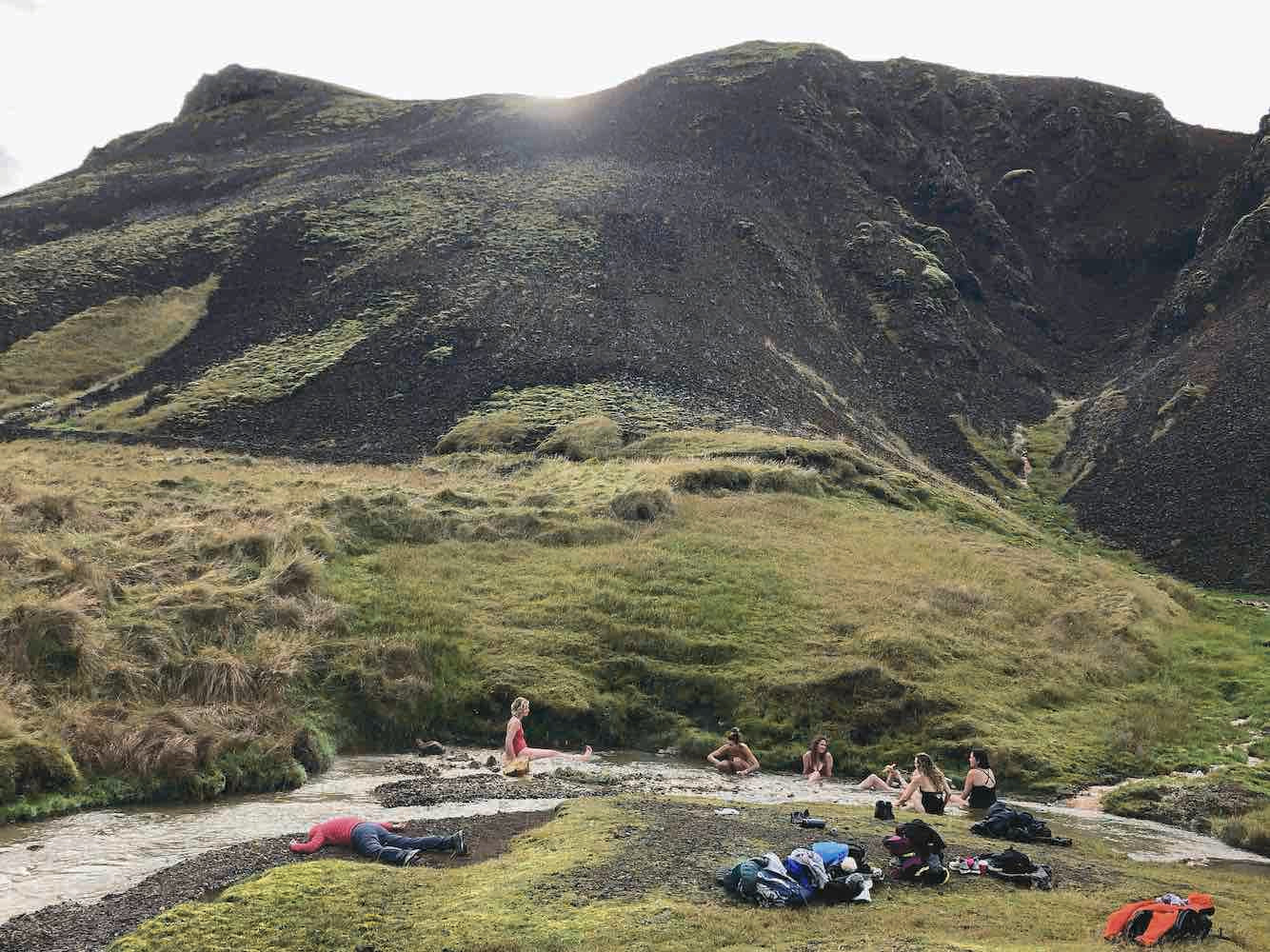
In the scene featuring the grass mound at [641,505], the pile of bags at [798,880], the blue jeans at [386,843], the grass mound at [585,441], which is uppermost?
the grass mound at [585,441]

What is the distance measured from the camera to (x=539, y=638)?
2720 cm

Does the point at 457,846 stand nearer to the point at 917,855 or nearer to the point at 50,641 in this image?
the point at 917,855

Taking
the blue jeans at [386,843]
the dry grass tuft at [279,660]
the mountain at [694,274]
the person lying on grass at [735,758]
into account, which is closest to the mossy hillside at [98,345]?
the mountain at [694,274]

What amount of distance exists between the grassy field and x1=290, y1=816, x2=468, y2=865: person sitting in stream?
4266mm

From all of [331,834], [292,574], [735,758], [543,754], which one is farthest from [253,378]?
[331,834]

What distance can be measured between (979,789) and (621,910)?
10.7m

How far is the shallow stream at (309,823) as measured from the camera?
1438 centimetres

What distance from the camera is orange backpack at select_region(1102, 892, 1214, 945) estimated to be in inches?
453

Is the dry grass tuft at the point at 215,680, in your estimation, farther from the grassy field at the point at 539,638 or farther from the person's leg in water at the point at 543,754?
the person's leg in water at the point at 543,754

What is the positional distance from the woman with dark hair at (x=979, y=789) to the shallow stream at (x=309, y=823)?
0.97 metres

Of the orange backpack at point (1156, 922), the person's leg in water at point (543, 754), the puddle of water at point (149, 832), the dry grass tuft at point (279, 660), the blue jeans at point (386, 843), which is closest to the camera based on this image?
the orange backpack at point (1156, 922)

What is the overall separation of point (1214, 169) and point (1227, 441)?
5493 centimetres

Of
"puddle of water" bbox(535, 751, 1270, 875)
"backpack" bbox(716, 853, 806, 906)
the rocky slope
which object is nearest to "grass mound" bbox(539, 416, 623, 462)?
"puddle of water" bbox(535, 751, 1270, 875)

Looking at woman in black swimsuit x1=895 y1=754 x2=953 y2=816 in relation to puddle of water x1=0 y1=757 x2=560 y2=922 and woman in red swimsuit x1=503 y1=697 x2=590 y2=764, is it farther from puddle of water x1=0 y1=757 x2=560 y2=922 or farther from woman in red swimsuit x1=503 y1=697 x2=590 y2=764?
puddle of water x1=0 y1=757 x2=560 y2=922
